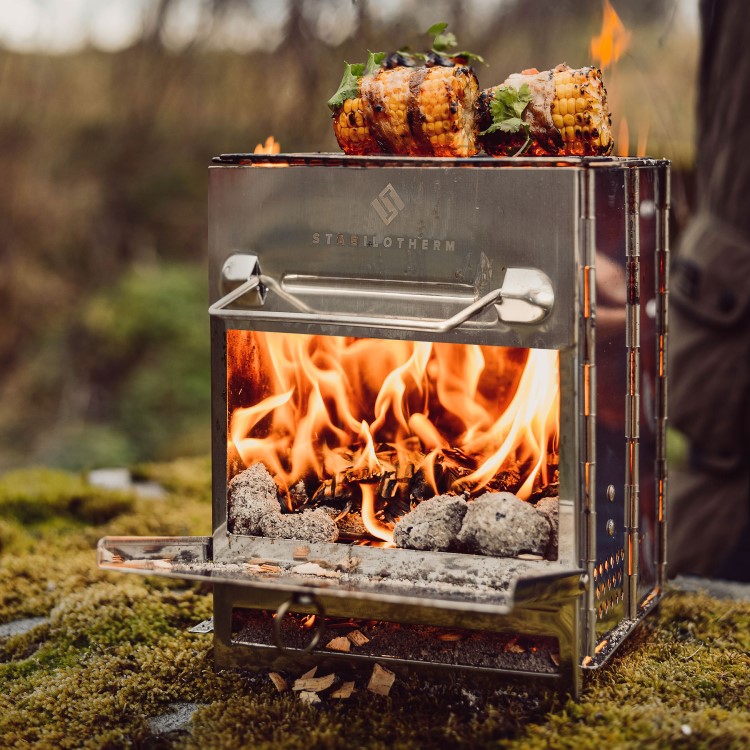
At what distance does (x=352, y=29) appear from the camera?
16.6 ft

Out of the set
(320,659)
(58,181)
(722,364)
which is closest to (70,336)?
(58,181)

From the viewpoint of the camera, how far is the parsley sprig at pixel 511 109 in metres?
2.84

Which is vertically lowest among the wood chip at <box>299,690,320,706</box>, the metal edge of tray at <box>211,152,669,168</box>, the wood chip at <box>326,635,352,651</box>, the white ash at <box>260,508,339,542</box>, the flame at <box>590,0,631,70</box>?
the wood chip at <box>299,690,320,706</box>

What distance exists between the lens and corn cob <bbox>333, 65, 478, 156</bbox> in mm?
2812

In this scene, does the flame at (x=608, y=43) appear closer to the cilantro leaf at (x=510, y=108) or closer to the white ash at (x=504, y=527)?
the cilantro leaf at (x=510, y=108)

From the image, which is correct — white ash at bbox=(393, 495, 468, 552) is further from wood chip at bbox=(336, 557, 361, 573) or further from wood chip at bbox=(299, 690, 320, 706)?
wood chip at bbox=(299, 690, 320, 706)

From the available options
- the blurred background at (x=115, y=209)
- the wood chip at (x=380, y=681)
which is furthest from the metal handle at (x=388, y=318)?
the blurred background at (x=115, y=209)

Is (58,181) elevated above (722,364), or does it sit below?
above

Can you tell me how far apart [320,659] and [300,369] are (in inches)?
30.0

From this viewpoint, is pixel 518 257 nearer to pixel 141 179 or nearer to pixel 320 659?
pixel 320 659

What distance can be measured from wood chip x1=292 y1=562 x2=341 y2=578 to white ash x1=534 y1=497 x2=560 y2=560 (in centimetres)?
51

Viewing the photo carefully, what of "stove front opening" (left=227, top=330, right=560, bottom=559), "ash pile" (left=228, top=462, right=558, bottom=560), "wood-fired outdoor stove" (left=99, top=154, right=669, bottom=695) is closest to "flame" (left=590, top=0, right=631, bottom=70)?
"wood-fired outdoor stove" (left=99, top=154, right=669, bottom=695)

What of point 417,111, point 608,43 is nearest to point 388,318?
point 417,111

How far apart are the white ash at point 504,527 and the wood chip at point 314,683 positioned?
52 cm
